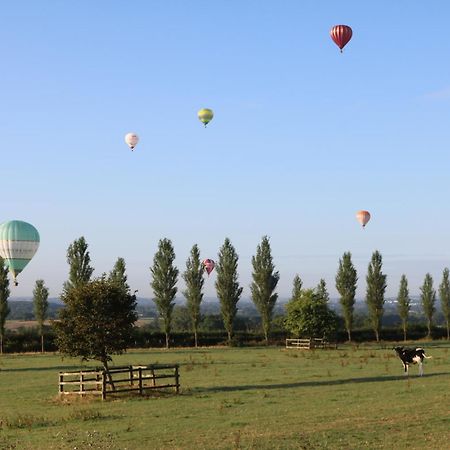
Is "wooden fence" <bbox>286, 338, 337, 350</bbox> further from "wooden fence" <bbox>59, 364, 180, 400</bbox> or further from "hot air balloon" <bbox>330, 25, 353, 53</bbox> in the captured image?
"wooden fence" <bbox>59, 364, 180, 400</bbox>

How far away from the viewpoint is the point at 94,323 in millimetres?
33031

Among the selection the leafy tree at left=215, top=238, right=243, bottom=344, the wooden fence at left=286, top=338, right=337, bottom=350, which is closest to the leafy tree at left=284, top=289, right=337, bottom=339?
the wooden fence at left=286, top=338, right=337, bottom=350

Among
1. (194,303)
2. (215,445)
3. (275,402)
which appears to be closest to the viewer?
(215,445)

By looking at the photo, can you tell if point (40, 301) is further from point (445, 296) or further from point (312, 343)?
point (445, 296)

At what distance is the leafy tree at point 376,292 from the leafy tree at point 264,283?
12.9 meters

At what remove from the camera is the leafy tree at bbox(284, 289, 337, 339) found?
222 feet

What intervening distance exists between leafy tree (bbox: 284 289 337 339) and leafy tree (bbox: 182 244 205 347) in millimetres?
21338

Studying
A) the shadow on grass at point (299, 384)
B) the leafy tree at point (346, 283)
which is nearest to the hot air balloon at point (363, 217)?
the leafy tree at point (346, 283)

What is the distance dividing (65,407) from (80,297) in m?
5.70

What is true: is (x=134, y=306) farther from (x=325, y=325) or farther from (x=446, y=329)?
(x=446, y=329)

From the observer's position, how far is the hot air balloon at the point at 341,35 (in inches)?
2283

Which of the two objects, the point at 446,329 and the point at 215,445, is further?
the point at 446,329

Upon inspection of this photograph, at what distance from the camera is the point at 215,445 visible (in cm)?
1966

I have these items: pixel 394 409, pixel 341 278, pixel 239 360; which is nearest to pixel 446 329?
pixel 341 278
